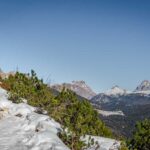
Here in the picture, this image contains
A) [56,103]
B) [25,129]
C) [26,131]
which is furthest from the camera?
[56,103]

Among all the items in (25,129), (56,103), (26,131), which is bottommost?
(26,131)

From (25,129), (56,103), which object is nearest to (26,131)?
(25,129)

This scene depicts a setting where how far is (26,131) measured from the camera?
3353 cm

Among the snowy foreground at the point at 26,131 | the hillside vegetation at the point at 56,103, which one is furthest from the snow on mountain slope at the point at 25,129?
the hillside vegetation at the point at 56,103

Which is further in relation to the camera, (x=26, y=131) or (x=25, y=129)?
(x=25, y=129)

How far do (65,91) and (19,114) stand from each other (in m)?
14.1

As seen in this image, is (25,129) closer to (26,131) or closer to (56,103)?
(26,131)

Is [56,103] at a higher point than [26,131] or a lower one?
higher

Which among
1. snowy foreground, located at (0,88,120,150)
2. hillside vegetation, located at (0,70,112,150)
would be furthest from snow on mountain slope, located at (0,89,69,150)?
hillside vegetation, located at (0,70,112,150)

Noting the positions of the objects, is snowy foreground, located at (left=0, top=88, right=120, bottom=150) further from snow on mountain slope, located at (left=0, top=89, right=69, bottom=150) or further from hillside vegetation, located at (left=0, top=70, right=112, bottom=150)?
hillside vegetation, located at (left=0, top=70, right=112, bottom=150)

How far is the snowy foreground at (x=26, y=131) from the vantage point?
28.7 metres

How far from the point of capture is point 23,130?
33.9 metres

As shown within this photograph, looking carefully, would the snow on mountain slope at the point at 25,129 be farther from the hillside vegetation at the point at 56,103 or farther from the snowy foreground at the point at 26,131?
the hillside vegetation at the point at 56,103

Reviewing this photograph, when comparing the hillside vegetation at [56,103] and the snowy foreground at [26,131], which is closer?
the snowy foreground at [26,131]
